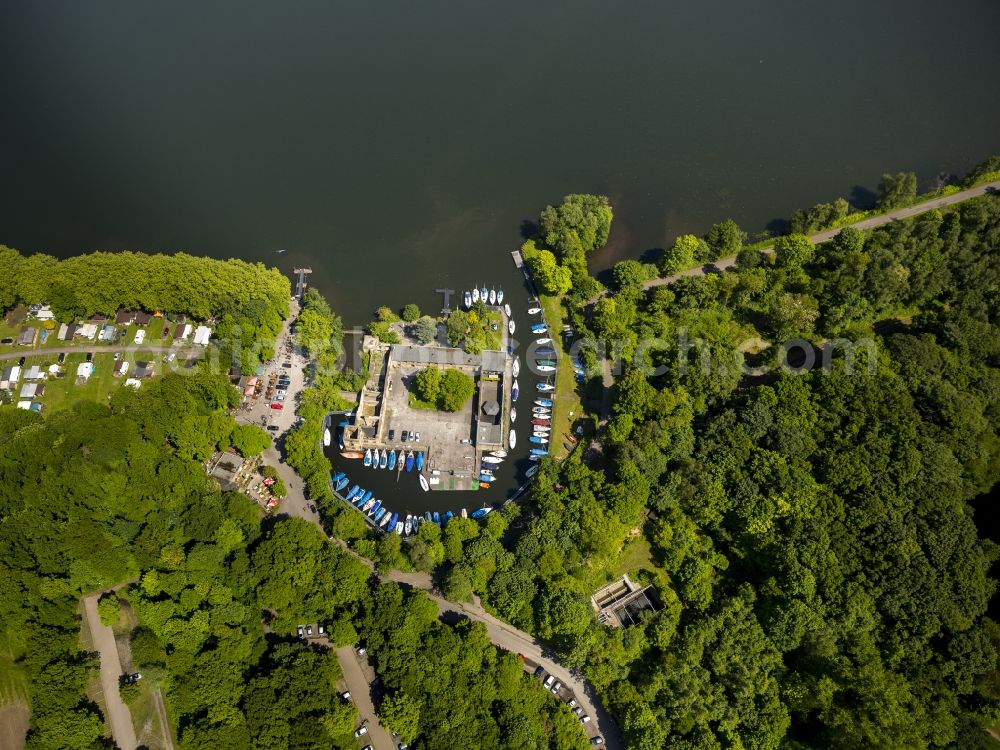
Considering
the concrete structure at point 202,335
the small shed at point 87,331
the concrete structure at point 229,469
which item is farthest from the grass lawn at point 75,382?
the concrete structure at point 229,469

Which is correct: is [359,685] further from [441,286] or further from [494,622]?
[441,286]

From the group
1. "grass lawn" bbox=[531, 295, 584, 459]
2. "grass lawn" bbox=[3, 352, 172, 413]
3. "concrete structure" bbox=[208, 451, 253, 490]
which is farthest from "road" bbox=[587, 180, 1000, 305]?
A: "grass lawn" bbox=[3, 352, 172, 413]

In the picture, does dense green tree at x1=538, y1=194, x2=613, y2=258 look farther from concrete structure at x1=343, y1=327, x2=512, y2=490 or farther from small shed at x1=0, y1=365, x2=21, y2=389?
small shed at x1=0, y1=365, x2=21, y2=389

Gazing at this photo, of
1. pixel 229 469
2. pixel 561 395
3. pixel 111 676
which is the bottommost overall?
pixel 111 676

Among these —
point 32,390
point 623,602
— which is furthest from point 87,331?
point 623,602

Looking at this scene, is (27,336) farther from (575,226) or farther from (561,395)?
(575,226)

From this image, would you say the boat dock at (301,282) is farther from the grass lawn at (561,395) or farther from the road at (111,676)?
the road at (111,676)
